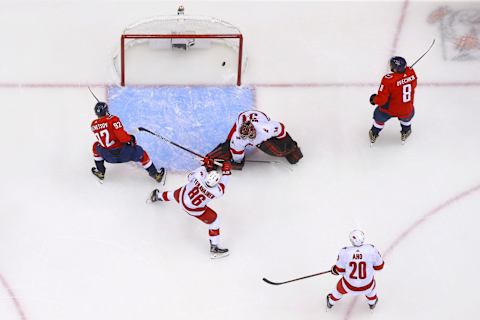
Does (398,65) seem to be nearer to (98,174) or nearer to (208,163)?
(208,163)

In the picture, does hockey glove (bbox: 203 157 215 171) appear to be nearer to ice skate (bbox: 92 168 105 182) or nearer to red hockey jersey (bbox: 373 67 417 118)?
ice skate (bbox: 92 168 105 182)

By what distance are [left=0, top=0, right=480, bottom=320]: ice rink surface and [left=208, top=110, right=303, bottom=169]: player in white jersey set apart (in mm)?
128

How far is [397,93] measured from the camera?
6938 millimetres

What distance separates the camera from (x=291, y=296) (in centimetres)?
660

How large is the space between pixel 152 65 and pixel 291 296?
1.94m

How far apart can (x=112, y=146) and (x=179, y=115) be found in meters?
0.77

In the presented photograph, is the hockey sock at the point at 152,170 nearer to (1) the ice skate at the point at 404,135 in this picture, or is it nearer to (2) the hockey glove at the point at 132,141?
(2) the hockey glove at the point at 132,141

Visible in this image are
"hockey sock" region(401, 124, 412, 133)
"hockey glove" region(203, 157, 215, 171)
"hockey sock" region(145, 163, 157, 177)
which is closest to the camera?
"hockey glove" region(203, 157, 215, 171)

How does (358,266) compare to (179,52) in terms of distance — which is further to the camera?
(179,52)

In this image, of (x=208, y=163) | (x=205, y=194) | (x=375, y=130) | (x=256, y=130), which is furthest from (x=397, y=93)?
(x=205, y=194)

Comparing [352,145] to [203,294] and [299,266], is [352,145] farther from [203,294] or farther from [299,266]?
[203,294]

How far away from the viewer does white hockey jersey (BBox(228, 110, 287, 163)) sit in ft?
22.6

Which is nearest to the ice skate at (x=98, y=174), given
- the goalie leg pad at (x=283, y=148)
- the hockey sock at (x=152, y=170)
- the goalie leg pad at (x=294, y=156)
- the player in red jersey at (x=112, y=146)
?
the player in red jersey at (x=112, y=146)

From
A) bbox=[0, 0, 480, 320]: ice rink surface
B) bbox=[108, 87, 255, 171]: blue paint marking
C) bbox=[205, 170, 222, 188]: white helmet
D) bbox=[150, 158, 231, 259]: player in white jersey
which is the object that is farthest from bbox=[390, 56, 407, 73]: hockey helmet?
bbox=[205, 170, 222, 188]: white helmet
